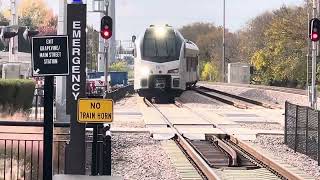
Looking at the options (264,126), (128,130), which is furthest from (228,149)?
(264,126)

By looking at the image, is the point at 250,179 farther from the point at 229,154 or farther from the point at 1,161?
the point at 1,161

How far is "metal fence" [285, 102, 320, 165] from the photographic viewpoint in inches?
573

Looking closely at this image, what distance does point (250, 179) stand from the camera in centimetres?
1188

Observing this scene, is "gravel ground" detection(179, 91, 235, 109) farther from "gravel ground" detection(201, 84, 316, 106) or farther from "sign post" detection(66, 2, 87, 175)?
"sign post" detection(66, 2, 87, 175)

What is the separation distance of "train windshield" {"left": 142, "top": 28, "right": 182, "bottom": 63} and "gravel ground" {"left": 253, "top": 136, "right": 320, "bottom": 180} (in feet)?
48.6

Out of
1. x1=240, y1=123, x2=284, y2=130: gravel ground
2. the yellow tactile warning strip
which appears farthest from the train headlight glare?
the yellow tactile warning strip

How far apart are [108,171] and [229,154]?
20.1 feet

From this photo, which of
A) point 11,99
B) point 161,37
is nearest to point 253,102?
point 161,37

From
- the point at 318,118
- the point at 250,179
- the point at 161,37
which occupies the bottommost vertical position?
the point at 250,179

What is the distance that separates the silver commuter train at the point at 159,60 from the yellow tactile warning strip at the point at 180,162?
1530 cm

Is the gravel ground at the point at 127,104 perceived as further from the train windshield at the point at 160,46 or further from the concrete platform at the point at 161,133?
the concrete platform at the point at 161,133

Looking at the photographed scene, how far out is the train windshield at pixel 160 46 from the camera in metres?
32.8

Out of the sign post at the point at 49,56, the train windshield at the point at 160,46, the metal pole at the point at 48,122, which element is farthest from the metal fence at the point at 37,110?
the sign post at the point at 49,56

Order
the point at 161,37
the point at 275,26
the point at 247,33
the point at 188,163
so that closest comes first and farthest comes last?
the point at 188,163 < the point at 161,37 < the point at 275,26 < the point at 247,33
